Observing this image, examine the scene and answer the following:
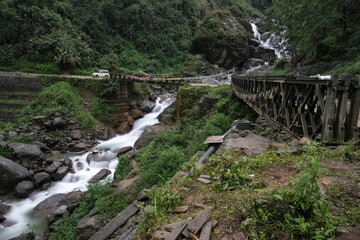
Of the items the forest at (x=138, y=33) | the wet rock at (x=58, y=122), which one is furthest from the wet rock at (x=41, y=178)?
the forest at (x=138, y=33)

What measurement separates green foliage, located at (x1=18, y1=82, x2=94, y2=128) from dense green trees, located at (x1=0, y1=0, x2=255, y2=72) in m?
5.50

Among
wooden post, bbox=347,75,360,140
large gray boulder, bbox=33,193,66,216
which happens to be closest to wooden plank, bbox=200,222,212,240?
wooden post, bbox=347,75,360,140

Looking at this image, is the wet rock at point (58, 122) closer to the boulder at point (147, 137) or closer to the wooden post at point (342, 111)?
the boulder at point (147, 137)

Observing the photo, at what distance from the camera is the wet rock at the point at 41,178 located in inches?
497

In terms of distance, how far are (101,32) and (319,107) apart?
3393cm

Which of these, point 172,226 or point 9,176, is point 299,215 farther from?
point 9,176

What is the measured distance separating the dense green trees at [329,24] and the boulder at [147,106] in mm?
14976

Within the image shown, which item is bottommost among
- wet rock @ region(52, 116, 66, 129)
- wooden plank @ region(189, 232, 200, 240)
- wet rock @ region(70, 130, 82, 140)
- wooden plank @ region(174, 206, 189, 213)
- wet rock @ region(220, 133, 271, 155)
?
wet rock @ region(70, 130, 82, 140)

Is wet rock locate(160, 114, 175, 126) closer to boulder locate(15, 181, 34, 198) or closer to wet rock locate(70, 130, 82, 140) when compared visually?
wet rock locate(70, 130, 82, 140)

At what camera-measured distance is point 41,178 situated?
12.7 metres

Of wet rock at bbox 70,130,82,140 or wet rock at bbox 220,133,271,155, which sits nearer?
wet rock at bbox 220,133,271,155

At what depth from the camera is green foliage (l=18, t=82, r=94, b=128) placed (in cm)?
1975

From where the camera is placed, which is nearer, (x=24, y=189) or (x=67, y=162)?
(x=24, y=189)

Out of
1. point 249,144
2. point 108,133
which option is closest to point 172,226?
point 249,144
